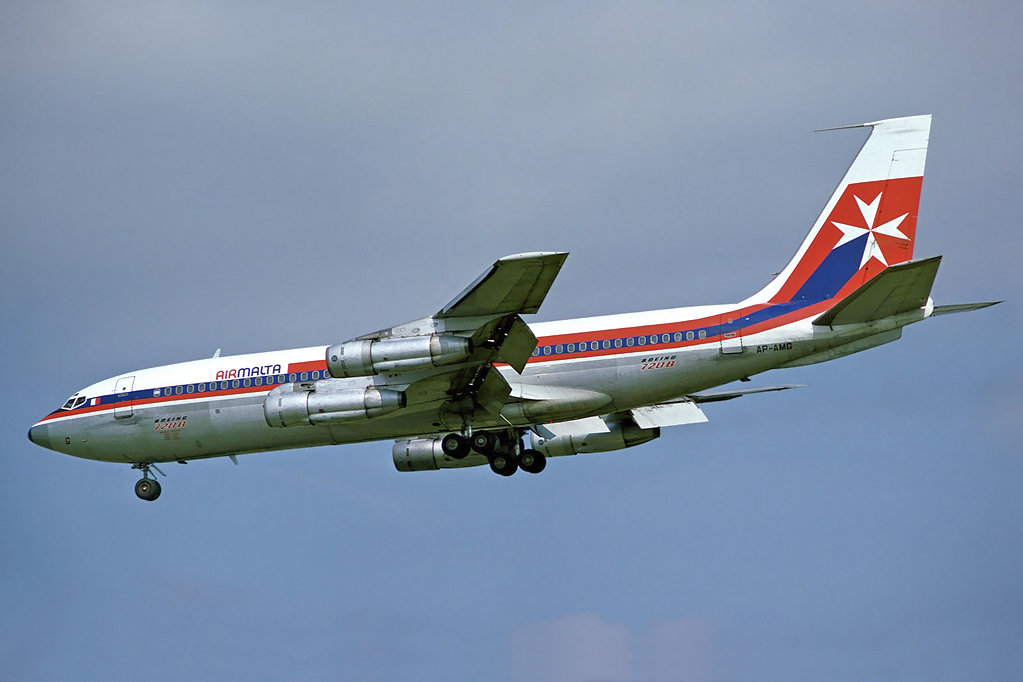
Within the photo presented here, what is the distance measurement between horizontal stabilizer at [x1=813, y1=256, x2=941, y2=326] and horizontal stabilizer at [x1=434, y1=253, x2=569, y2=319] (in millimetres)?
7155

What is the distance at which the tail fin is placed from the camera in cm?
3284

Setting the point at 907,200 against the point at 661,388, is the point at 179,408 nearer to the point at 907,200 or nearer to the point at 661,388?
the point at 661,388

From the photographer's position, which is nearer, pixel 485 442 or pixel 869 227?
pixel 869 227

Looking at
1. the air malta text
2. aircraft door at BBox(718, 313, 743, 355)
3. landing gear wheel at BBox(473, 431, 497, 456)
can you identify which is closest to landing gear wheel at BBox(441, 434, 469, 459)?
landing gear wheel at BBox(473, 431, 497, 456)

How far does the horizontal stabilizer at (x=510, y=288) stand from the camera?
2658 cm

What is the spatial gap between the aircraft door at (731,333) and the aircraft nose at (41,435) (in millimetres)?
20299

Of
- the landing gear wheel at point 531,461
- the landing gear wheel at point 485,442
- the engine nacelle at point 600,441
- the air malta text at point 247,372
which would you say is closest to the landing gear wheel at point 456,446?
the landing gear wheel at point 485,442

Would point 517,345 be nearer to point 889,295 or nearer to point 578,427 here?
point 578,427

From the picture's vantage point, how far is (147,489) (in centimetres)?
3762

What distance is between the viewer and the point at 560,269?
26953mm

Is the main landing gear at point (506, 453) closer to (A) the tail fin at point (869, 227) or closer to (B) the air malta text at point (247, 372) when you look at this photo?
(B) the air malta text at point (247, 372)

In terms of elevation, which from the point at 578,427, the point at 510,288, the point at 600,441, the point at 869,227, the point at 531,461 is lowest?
the point at 531,461

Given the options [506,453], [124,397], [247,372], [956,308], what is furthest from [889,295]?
[124,397]

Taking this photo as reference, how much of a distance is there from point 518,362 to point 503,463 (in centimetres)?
546
